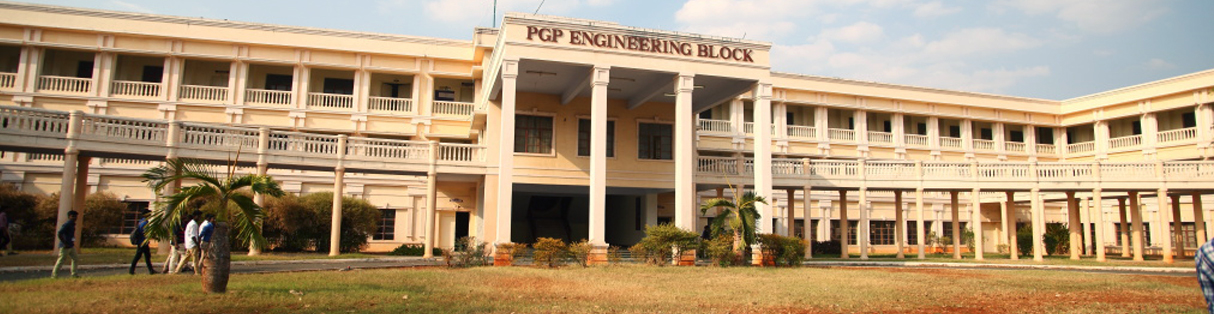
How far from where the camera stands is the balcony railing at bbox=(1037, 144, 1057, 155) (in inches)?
1699

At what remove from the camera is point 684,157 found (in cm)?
2197

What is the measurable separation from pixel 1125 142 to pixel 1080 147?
2817 millimetres

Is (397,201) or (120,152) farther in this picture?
(397,201)

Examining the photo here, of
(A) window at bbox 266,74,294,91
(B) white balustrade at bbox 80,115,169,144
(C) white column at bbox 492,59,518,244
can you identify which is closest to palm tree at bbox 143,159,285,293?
(C) white column at bbox 492,59,518,244

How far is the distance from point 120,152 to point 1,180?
40.7ft

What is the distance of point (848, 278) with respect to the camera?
1616 cm

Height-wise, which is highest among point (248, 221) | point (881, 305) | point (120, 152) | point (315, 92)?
point (315, 92)

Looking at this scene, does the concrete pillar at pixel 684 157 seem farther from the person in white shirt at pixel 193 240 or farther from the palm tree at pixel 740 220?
the person in white shirt at pixel 193 240

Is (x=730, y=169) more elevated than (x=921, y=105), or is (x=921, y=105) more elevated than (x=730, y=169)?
(x=921, y=105)

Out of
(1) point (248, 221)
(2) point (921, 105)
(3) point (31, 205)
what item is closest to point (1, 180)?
(3) point (31, 205)

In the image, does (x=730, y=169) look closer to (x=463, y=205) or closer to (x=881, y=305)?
(x=463, y=205)

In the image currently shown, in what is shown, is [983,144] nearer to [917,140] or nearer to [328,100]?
[917,140]

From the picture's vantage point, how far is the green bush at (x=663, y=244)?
20344mm

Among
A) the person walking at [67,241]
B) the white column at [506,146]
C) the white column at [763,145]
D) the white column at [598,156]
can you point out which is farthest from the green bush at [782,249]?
the person walking at [67,241]
